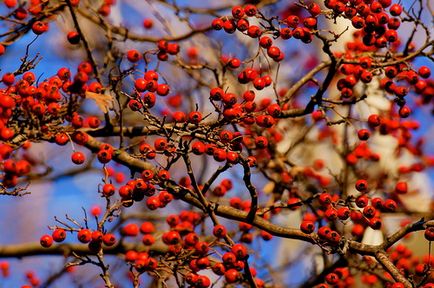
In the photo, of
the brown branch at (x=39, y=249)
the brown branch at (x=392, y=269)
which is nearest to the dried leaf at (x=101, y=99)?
the brown branch at (x=39, y=249)

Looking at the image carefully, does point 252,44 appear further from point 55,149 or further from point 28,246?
point 28,246

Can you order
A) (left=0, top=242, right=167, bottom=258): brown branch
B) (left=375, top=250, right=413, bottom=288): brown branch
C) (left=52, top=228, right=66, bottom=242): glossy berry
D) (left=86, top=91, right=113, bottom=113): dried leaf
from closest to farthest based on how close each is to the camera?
(left=375, top=250, right=413, bottom=288): brown branch < (left=52, top=228, right=66, bottom=242): glossy berry < (left=86, top=91, right=113, bottom=113): dried leaf < (left=0, top=242, right=167, bottom=258): brown branch

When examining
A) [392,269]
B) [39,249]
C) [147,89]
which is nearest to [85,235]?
[147,89]

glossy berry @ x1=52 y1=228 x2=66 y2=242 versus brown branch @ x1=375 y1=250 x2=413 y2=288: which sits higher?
glossy berry @ x1=52 y1=228 x2=66 y2=242

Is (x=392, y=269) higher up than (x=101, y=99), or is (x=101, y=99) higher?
(x=101, y=99)

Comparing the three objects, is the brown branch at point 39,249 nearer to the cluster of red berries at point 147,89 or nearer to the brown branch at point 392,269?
the cluster of red berries at point 147,89

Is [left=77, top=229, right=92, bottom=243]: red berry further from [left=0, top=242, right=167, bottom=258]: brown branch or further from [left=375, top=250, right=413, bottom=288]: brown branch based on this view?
[left=0, top=242, right=167, bottom=258]: brown branch

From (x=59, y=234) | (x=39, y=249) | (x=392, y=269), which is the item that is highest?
(x=39, y=249)

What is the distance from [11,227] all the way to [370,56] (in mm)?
15493

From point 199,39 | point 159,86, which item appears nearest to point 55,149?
point 199,39

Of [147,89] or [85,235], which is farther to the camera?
[147,89]

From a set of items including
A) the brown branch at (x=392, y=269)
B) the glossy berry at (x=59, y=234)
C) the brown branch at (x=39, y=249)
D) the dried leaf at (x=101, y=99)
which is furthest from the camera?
the brown branch at (x=39, y=249)

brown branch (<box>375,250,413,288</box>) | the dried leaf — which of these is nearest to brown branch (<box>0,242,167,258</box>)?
the dried leaf

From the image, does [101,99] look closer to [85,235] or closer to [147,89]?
[147,89]
